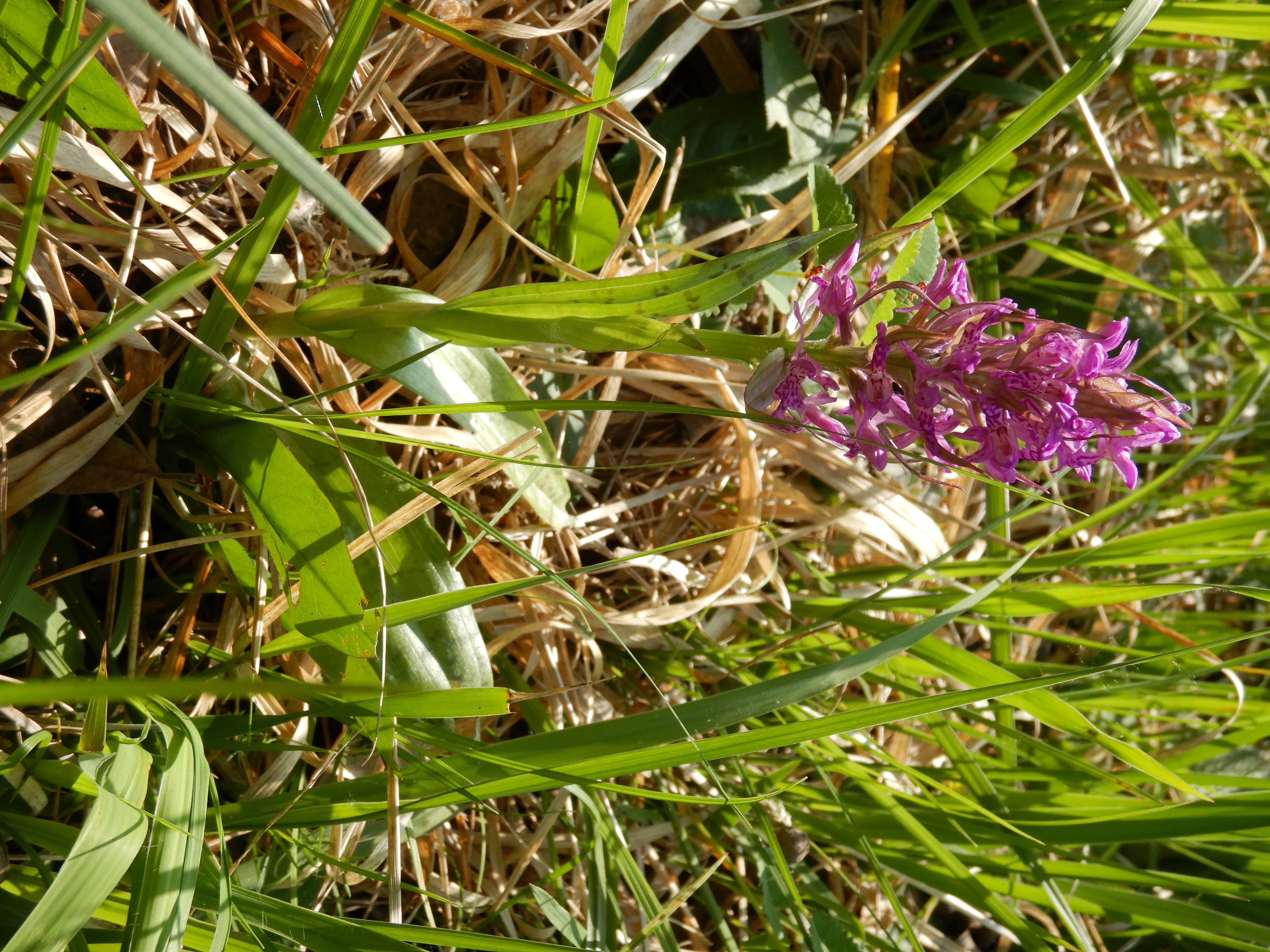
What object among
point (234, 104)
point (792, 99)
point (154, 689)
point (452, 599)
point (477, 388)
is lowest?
point (154, 689)

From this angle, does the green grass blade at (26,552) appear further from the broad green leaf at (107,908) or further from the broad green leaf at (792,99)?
the broad green leaf at (792,99)

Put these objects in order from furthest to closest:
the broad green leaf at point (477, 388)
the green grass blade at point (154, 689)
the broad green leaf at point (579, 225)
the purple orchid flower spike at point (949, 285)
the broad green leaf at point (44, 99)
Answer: the broad green leaf at point (579, 225), the broad green leaf at point (477, 388), the purple orchid flower spike at point (949, 285), the broad green leaf at point (44, 99), the green grass blade at point (154, 689)

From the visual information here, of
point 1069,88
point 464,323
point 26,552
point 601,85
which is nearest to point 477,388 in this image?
point 464,323

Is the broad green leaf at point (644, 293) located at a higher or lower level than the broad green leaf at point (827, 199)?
lower

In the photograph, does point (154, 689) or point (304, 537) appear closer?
point (154, 689)

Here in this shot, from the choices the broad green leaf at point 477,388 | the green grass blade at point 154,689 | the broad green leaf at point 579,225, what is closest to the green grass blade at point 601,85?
the broad green leaf at point 579,225

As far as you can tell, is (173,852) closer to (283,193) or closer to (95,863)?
(95,863)

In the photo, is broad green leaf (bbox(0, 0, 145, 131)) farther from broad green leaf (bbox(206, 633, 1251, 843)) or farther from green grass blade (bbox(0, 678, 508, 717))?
broad green leaf (bbox(206, 633, 1251, 843))

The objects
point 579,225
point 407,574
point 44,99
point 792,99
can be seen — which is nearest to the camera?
point 44,99
